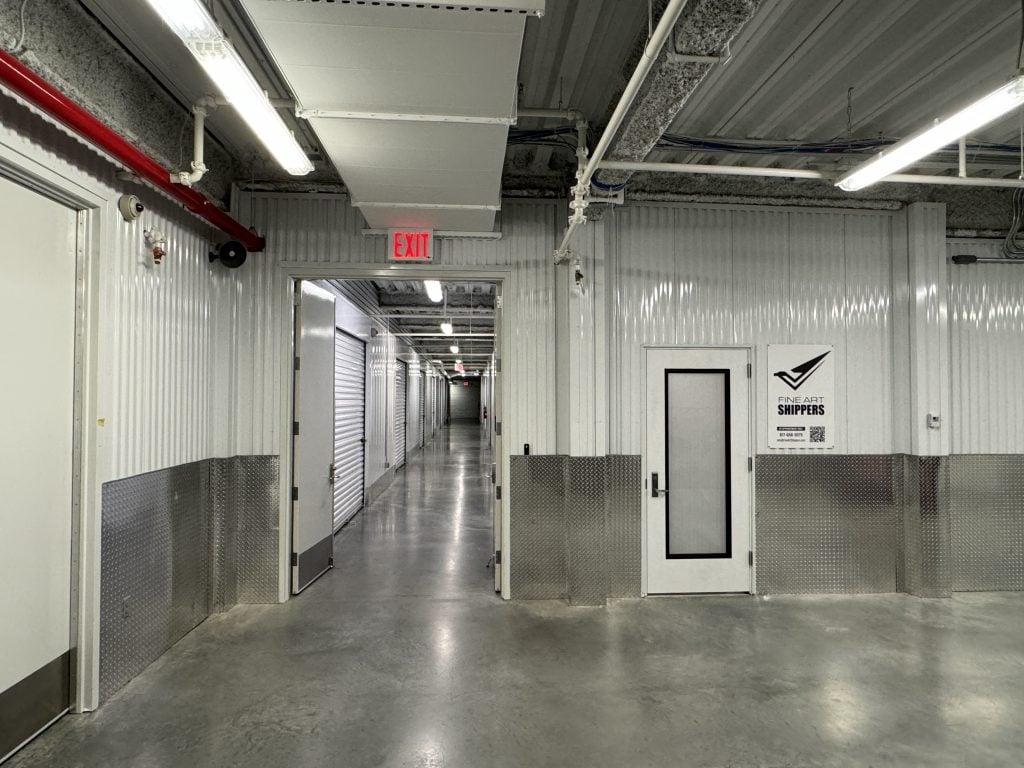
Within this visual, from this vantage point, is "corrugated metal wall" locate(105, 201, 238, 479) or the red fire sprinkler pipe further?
"corrugated metal wall" locate(105, 201, 238, 479)

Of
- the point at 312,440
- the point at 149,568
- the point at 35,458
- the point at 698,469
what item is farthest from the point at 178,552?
the point at 698,469

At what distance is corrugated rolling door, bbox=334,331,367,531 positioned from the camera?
6.61 metres

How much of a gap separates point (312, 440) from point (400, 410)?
7744 mm

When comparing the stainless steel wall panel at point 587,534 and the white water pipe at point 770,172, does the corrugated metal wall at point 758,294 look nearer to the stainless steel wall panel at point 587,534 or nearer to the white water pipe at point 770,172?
the stainless steel wall panel at point 587,534

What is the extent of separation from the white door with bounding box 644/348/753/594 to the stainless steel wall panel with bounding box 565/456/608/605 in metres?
0.53

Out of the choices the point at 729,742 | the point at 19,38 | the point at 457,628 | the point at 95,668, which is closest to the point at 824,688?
the point at 729,742

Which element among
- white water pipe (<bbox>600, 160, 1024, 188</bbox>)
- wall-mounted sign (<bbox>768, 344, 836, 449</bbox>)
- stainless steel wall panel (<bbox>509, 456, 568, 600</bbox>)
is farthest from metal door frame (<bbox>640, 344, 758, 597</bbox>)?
white water pipe (<bbox>600, 160, 1024, 188</bbox>)

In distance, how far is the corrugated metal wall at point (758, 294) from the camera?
4.65 meters

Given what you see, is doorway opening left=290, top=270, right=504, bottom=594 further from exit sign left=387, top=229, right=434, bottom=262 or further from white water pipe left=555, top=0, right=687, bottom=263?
white water pipe left=555, top=0, right=687, bottom=263

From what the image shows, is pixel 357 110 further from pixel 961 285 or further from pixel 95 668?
pixel 961 285

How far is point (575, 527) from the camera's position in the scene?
4398 millimetres

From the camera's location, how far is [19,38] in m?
2.25

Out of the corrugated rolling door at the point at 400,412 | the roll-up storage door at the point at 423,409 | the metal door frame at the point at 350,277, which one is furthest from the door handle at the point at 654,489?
the roll-up storage door at the point at 423,409

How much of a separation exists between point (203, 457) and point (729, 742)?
13.5 ft
